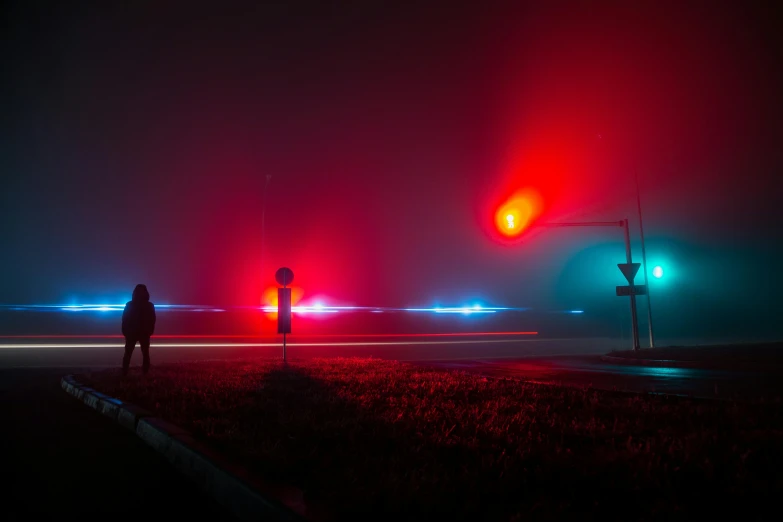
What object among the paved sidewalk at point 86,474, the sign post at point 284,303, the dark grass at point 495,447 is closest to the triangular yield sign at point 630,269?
the sign post at point 284,303

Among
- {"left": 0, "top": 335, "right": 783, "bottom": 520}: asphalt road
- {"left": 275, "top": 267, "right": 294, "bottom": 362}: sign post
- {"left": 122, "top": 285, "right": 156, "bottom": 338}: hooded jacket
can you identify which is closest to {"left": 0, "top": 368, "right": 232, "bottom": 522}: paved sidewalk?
{"left": 0, "top": 335, "right": 783, "bottom": 520}: asphalt road

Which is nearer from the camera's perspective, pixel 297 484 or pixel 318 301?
pixel 297 484

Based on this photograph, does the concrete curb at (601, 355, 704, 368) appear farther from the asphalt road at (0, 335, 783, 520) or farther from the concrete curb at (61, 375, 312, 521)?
the concrete curb at (61, 375, 312, 521)

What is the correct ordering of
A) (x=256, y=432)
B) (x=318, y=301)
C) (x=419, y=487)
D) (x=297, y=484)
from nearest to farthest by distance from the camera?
(x=419, y=487) → (x=297, y=484) → (x=256, y=432) → (x=318, y=301)

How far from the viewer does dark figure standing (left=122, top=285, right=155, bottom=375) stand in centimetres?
1286

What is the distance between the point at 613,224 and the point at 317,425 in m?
19.5

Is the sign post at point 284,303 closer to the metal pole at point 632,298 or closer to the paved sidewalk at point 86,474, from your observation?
the paved sidewalk at point 86,474

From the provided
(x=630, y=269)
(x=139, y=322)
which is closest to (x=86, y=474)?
(x=139, y=322)

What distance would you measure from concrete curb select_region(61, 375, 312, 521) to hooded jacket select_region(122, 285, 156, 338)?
5.74 metres

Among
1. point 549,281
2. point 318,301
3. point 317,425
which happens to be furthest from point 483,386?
point 549,281

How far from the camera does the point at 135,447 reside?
20.5 ft

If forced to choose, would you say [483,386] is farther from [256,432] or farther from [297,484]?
[297,484]

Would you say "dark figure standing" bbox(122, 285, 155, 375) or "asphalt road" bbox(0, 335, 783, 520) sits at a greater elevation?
"dark figure standing" bbox(122, 285, 155, 375)

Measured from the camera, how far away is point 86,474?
5148mm
